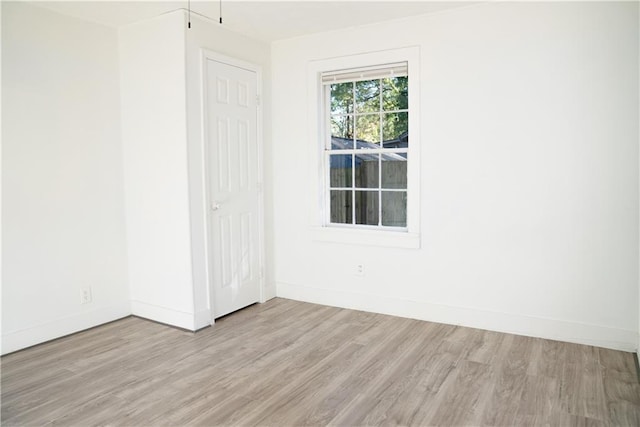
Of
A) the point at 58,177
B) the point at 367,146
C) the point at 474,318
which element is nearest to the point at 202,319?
the point at 58,177

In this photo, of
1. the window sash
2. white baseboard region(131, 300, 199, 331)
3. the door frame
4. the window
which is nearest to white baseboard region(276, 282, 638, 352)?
the door frame

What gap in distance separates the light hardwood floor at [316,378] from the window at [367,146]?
1061mm

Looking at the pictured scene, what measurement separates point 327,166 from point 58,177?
2294 millimetres

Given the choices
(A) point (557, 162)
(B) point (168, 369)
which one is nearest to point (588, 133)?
(A) point (557, 162)

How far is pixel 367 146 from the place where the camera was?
4254 mm

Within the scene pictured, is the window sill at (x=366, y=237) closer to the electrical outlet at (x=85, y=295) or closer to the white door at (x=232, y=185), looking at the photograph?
the white door at (x=232, y=185)

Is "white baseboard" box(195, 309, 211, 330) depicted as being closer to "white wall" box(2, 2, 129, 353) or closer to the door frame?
the door frame

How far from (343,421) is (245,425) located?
1.67 ft

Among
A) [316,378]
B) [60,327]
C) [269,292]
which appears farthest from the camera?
[269,292]

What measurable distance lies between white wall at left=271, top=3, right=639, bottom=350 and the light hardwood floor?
0.29 metres

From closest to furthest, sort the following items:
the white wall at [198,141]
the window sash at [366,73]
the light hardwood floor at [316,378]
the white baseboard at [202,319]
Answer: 1. the light hardwood floor at [316,378]
2. the white wall at [198,141]
3. the white baseboard at [202,319]
4. the window sash at [366,73]

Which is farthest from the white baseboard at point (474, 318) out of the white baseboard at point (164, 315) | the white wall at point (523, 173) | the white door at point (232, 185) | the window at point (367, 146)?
the white baseboard at point (164, 315)

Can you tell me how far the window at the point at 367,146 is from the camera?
13.4 feet

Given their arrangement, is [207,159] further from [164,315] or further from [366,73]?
[366,73]
